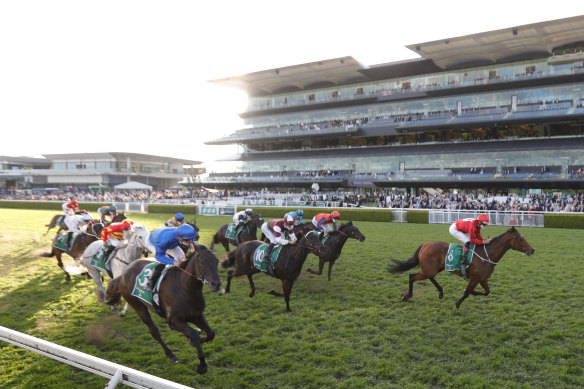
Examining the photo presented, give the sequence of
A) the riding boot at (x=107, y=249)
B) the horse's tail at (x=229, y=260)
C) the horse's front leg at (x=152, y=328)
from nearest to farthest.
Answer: the horse's front leg at (x=152, y=328), the riding boot at (x=107, y=249), the horse's tail at (x=229, y=260)

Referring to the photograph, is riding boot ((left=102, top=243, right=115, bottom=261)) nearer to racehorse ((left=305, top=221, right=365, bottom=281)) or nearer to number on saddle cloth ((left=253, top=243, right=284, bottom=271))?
number on saddle cloth ((left=253, top=243, right=284, bottom=271))

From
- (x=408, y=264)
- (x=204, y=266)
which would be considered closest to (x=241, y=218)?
(x=408, y=264)

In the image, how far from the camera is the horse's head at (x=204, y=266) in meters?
4.12

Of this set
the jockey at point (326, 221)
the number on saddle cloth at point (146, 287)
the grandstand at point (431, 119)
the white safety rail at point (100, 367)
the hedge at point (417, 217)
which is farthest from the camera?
the grandstand at point (431, 119)

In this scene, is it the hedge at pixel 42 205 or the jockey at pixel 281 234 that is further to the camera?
the hedge at pixel 42 205

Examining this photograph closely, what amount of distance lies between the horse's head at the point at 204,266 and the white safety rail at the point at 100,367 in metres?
1.12

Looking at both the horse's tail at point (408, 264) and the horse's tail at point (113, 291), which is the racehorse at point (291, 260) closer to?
the horse's tail at point (408, 264)

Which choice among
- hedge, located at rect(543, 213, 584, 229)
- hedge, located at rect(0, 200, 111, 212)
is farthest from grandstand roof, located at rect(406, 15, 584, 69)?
hedge, located at rect(0, 200, 111, 212)

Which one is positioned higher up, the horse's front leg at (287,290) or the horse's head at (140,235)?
the horse's head at (140,235)

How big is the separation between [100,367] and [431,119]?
37081 mm

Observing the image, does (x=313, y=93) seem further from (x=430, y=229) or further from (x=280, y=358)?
(x=280, y=358)

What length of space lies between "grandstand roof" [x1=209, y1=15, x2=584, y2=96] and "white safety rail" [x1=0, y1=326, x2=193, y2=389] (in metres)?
35.8

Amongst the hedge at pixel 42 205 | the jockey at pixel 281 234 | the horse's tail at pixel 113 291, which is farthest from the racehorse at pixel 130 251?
the hedge at pixel 42 205

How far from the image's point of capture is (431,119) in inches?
1431
